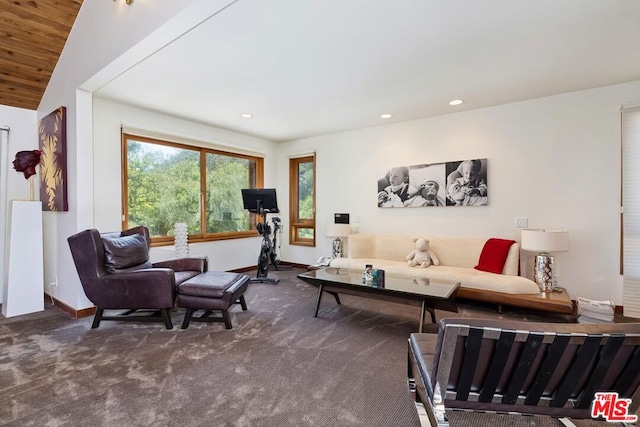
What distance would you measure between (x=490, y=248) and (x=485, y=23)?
2624mm

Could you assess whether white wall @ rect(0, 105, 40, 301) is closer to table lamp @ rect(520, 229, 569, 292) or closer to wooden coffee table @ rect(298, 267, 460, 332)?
wooden coffee table @ rect(298, 267, 460, 332)

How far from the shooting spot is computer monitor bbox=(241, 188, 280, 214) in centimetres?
490

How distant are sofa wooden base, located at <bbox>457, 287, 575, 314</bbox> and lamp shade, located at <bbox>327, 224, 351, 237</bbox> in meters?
1.97

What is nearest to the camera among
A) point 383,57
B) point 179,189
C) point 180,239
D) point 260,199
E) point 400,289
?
point 383,57

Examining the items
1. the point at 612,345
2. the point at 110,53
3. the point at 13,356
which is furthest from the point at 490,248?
the point at 13,356

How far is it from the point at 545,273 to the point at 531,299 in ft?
1.52

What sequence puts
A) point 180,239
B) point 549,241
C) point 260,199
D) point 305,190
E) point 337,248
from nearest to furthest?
1. point 549,241
2. point 180,239
3. point 260,199
4. point 337,248
5. point 305,190

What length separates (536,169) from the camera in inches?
148

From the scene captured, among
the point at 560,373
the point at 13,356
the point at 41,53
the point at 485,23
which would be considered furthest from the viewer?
the point at 41,53

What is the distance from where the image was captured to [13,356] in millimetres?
2373

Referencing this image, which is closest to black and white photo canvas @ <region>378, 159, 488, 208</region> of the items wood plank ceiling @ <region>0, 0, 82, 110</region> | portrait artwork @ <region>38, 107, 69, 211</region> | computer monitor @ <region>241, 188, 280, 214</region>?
computer monitor @ <region>241, 188, 280, 214</region>

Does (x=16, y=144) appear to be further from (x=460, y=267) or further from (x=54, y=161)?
(x=460, y=267)

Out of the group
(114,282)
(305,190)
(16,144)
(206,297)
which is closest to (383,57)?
(206,297)

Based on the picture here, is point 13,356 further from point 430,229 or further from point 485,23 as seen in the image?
point 430,229
